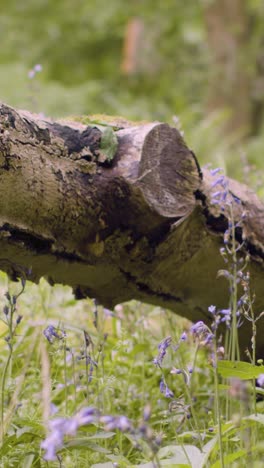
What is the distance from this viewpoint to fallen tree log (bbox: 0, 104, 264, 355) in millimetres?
1617

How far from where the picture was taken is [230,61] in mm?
8891

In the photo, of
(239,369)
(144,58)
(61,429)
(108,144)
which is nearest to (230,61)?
(144,58)

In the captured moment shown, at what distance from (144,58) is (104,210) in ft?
30.4

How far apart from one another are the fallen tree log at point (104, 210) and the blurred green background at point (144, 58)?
5.54 meters

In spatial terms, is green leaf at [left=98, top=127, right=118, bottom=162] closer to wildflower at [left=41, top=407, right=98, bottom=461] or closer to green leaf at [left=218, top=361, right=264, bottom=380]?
green leaf at [left=218, top=361, right=264, bottom=380]

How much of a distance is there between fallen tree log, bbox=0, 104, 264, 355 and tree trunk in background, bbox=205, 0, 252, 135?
22.9 feet

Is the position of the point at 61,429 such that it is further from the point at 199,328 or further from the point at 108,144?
the point at 108,144

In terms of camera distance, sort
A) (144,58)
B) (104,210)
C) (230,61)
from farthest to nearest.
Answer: (144,58), (230,61), (104,210)

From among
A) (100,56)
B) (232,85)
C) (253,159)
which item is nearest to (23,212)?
(253,159)

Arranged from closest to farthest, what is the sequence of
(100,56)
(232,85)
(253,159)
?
(253,159)
(232,85)
(100,56)

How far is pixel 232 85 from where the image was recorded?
9047 mm

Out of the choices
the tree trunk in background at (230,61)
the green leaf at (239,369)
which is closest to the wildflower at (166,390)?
the green leaf at (239,369)

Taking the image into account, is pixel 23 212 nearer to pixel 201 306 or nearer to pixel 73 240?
pixel 73 240

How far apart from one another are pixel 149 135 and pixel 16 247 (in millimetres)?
423
